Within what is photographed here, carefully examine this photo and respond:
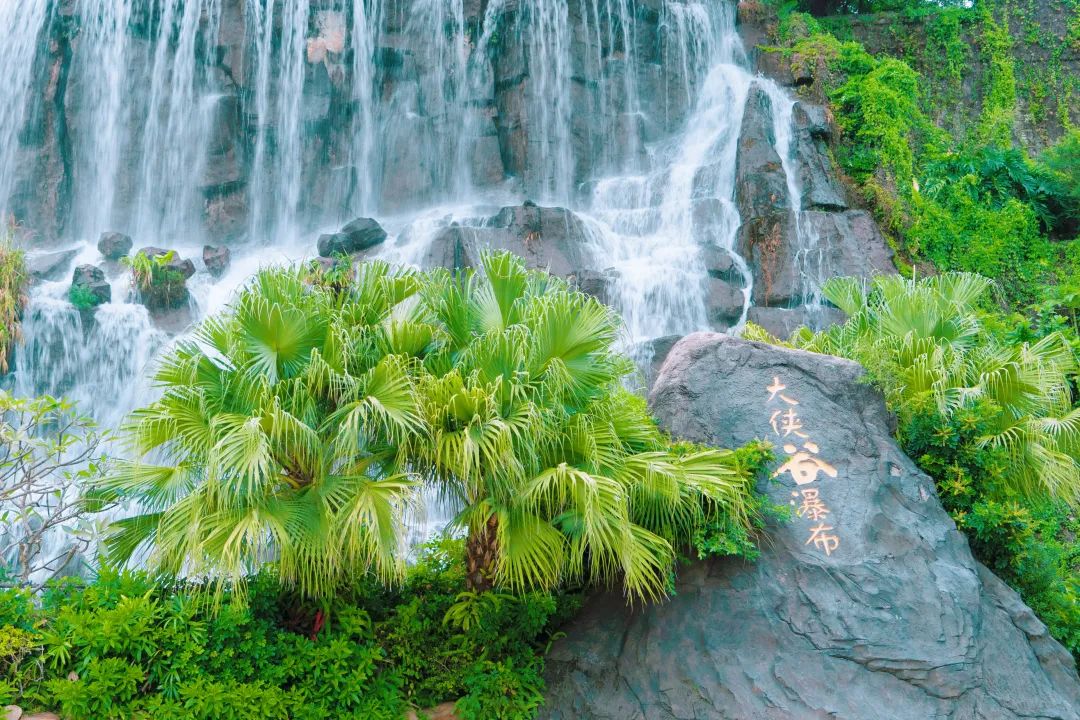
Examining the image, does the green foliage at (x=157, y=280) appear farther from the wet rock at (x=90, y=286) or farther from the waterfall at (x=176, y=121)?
the waterfall at (x=176, y=121)

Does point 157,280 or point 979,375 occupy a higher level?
point 157,280

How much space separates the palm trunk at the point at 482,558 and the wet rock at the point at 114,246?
14102 millimetres

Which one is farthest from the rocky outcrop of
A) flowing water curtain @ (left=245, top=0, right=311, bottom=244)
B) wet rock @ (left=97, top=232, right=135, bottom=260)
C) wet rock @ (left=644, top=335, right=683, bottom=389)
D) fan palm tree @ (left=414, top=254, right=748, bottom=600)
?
wet rock @ (left=97, top=232, right=135, bottom=260)

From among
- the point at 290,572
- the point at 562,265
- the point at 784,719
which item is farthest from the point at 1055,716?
the point at 562,265

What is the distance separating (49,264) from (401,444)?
15078mm

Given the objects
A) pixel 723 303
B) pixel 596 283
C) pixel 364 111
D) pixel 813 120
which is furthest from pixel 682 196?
pixel 364 111

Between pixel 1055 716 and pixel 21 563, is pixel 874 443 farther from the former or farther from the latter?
pixel 21 563

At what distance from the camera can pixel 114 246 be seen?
62.4ft

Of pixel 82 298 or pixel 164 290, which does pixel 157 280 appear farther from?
pixel 82 298

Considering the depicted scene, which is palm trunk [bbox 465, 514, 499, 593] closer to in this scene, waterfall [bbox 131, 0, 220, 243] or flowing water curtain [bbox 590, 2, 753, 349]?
flowing water curtain [bbox 590, 2, 753, 349]

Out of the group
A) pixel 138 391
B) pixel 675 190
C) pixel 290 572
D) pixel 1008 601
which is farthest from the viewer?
pixel 675 190

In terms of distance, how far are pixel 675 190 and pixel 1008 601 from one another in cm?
1284

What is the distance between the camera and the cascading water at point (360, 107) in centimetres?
2105

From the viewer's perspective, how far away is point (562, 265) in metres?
17.2
